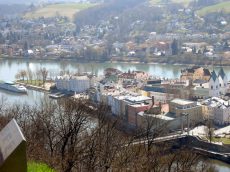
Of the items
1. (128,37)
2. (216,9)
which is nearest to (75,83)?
(128,37)

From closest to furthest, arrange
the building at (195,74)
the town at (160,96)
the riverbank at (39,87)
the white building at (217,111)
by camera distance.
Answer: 1. the town at (160,96)
2. the white building at (217,111)
3. the building at (195,74)
4. the riverbank at (39,87)

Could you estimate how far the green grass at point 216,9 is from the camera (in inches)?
837

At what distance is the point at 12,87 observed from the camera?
32.8 feet

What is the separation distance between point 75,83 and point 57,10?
18.4 m

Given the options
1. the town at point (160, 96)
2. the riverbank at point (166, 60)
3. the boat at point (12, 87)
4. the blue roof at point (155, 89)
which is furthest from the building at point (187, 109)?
the riverbank at point (166, 60)

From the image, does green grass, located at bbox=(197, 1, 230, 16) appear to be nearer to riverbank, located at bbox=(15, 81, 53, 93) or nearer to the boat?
riverbank, located at bbox=(15, 81, 53, 93)

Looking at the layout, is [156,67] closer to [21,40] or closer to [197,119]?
[197,119]

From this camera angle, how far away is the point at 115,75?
10.3 m

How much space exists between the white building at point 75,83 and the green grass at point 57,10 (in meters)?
16.6

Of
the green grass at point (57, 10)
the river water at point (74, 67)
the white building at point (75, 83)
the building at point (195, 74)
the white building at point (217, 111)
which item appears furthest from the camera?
the green grass at point (57, 10)

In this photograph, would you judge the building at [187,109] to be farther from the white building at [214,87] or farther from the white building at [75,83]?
the white building at [75,83]

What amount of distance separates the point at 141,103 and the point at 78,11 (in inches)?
812

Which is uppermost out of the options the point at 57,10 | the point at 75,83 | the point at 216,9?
the point at 57,10

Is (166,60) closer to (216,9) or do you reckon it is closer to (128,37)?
(128,37)
